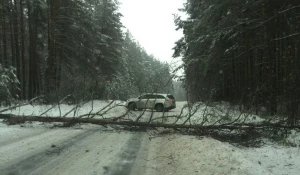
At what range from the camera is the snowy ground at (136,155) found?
562cm

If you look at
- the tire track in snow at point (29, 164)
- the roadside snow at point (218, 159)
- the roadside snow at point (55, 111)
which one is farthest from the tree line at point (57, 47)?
the roadside snow at point (218, 159)

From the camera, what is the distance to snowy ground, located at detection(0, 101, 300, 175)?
5625 mm

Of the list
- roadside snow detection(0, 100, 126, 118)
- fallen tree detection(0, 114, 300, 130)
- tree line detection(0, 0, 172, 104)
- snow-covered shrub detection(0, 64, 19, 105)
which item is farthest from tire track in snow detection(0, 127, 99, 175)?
tree line detection(0, 0, 172, 104)

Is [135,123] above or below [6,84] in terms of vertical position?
below

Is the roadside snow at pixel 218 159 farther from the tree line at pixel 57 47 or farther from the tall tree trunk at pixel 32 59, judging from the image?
the tall tree trunk at pixel 32 59

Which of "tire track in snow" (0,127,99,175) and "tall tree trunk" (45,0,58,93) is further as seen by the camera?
"tall tree trunk" (45,0,58,93)

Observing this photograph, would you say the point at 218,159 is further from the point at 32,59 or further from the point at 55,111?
the point at 32,59

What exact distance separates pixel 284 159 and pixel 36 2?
2221 centimetres

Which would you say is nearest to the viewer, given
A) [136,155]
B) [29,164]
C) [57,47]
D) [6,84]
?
[29,164]

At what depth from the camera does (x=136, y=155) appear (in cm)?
703

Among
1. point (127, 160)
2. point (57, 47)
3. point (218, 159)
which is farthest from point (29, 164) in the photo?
point (57, 47)

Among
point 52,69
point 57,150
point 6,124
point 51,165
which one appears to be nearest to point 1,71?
point 52,69

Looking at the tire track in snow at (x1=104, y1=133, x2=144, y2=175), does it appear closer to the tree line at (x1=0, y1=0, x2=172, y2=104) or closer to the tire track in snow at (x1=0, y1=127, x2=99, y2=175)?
the tire track in snow at (x1=0, y1=127, x2=99, y2=175)

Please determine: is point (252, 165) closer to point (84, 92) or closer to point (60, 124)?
point (60, 124)
